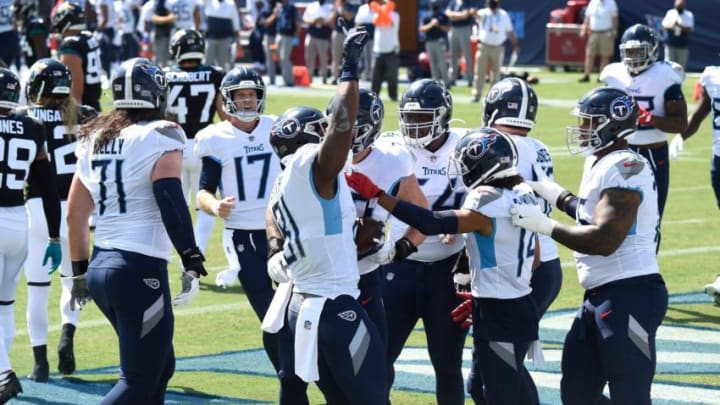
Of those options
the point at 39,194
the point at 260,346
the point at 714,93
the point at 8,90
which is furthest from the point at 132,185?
the point at 714,93

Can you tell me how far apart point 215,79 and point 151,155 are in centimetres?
512

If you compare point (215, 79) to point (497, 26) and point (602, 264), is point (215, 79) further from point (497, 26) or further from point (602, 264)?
point (497, 26)

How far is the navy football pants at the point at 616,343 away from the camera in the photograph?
598 centimetres

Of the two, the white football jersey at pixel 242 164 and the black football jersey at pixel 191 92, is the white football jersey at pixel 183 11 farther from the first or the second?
the white football jersey at pixel 242 164

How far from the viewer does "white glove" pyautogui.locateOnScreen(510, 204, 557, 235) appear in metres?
5.91

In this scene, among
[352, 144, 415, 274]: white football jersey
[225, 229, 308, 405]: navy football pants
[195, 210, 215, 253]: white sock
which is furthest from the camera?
[195, 210, 215, 253]: white sock

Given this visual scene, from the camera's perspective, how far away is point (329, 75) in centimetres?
2980

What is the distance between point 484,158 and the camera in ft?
19.8

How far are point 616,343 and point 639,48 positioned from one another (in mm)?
4719

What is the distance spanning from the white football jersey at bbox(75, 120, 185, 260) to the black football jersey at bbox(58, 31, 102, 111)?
5.64 meters

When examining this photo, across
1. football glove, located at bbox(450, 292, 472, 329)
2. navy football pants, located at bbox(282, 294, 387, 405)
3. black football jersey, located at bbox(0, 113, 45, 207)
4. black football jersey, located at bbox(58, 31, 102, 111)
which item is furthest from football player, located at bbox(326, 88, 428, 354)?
black football jersey, located at bbox(58, 31, 102, 111)

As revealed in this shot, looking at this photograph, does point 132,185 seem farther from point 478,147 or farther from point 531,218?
point 531,218

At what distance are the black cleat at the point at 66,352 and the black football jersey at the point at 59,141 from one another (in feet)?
2.89

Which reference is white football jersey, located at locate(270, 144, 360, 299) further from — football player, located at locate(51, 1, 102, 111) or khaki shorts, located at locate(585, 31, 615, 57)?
khaki shorts, located at locate(585, 31, 615, 57)
